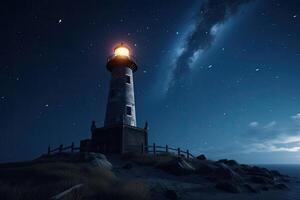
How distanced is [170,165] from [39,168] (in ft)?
33.5

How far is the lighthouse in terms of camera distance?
22.6m

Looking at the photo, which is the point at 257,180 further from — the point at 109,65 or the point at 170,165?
the point at 109,65

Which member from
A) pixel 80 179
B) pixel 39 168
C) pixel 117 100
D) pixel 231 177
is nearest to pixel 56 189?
pixel 80 179

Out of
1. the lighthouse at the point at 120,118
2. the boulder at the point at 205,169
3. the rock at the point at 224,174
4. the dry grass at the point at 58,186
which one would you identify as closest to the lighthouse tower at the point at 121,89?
the lighthouse at the point at 120,118

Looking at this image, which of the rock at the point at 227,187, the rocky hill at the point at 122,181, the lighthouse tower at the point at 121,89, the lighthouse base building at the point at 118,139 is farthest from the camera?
the lighthouse tower at the point at 121,89

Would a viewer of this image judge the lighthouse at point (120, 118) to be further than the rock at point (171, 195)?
Yes

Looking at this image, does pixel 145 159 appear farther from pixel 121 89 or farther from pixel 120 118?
pixel 121 89

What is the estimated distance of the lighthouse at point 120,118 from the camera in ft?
74.0

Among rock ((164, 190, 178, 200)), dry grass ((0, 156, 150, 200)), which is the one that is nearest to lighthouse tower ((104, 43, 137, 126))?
dry grass ((0, 156, 150, 200))

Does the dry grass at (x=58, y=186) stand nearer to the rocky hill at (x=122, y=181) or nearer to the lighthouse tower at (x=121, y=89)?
the rocky hill at (x=122, y=181)

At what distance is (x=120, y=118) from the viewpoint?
80.7 feet

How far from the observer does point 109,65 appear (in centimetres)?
2923

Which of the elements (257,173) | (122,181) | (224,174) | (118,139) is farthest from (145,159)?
(257,173)

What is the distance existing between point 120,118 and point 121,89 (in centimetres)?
410
